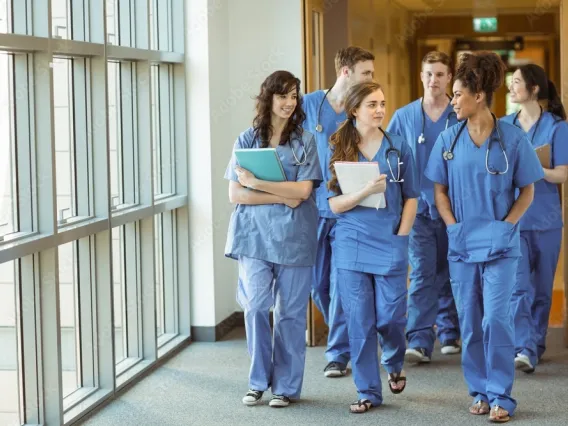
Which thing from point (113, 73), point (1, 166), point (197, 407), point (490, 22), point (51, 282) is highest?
point (490, 22)

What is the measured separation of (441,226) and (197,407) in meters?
1.55

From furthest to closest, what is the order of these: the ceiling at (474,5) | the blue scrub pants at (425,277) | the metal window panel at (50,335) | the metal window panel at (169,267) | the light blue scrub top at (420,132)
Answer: the ceiling at (474,5) < the metal window panel at (169,267) < the blue scrub pants at (425,277) < the light blue scrub top at (420,132) < the metal window panel at (50,335)

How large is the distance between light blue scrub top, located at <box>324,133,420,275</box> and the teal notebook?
338mm

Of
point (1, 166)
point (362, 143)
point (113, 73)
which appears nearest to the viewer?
point (1, 166)

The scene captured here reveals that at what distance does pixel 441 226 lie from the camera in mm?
5082

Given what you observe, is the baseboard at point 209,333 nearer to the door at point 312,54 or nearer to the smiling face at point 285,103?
the door at point 312,54

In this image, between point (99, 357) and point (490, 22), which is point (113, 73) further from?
point (490, 22)

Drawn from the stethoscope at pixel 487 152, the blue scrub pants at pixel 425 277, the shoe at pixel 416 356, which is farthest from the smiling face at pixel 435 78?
the shoe at pixel 416 356

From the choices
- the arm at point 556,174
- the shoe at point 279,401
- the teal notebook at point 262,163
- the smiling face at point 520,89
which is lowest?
the shoe at point 279,401

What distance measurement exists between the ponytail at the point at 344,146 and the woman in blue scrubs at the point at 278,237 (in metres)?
0.10

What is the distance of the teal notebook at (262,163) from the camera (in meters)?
4.14

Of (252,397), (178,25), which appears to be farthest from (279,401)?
(178,25)

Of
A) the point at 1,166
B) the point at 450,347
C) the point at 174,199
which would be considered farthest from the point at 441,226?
the point at 1,166

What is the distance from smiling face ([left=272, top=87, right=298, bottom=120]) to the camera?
13.9 ft
